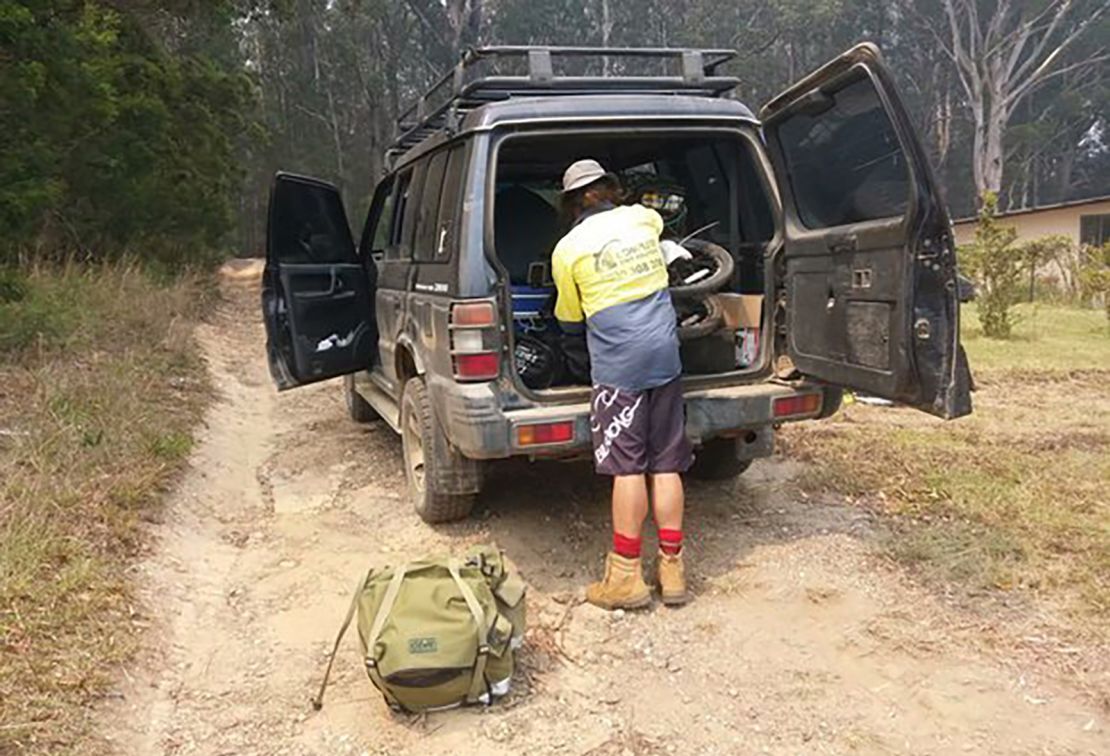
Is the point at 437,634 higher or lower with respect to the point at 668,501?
lower

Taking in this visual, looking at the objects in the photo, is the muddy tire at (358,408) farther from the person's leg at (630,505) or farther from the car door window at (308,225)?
the person's leg at (630,505)

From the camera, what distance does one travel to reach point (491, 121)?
3.92 m

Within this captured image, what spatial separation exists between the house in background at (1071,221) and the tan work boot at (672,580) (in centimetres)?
1900

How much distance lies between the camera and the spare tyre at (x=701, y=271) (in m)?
4.30

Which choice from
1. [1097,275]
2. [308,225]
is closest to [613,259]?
[308,225]

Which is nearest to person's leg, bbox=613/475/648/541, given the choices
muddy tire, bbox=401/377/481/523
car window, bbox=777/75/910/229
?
muddy tire, bbox=401/377/481/523

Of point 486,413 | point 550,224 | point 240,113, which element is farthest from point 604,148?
point 240,113

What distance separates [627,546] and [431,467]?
1.16 meters

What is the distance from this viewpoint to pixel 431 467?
173 inches

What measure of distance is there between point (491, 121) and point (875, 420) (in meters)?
4.29

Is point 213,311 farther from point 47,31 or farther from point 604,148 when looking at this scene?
point 604,148

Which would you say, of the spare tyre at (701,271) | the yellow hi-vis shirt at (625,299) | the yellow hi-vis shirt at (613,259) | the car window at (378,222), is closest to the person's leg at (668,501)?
the yellow hi-vis shirt at (625,299)

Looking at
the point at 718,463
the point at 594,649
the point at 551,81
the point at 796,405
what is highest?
the point at 551,81

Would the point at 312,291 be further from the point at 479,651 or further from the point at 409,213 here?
the point at 479,651
